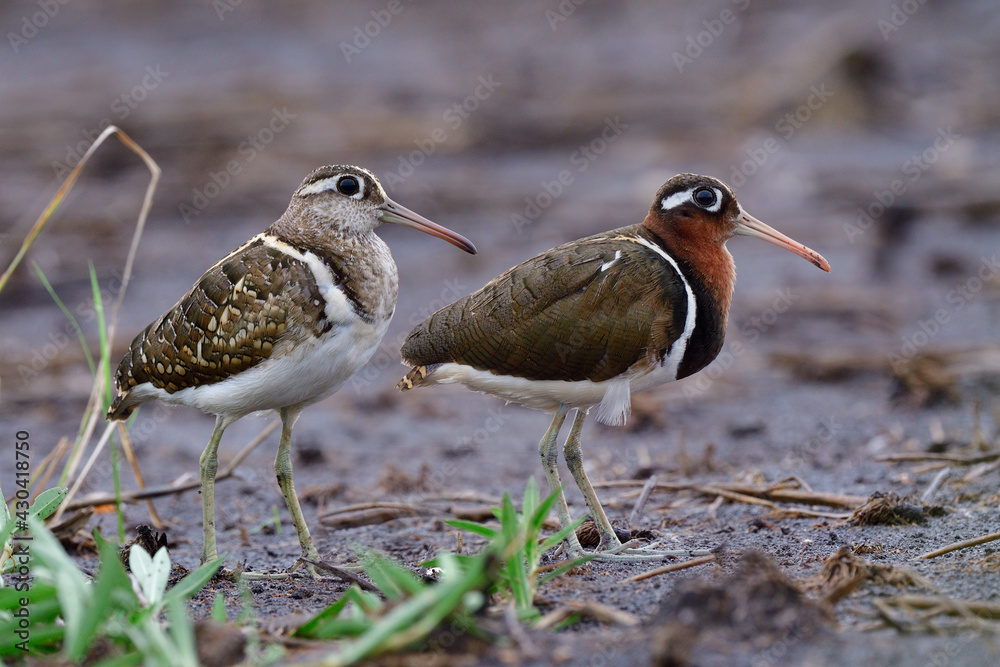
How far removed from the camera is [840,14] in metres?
18.6

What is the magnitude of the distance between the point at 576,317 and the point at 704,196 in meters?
0.92

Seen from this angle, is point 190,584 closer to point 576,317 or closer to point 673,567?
point 673,567

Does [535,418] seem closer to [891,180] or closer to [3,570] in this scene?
[3,570]

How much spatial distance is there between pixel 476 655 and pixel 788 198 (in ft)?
35.1
